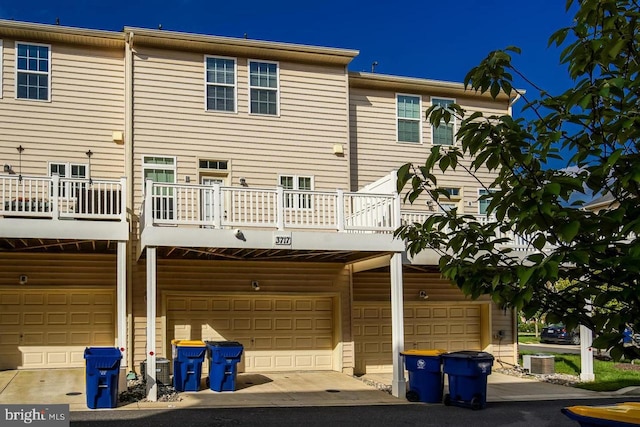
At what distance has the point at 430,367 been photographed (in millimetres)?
13055

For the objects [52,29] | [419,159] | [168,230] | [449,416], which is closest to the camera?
[449,416]

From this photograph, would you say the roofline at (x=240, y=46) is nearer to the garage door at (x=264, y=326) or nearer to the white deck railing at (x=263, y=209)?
the white deck railing at (x=263, y=209)

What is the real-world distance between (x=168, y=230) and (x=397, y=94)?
7898mm

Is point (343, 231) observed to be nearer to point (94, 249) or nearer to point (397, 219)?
point (397, 219)

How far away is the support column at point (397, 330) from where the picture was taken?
45.2 ft

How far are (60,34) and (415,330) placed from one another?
1104 centimetres

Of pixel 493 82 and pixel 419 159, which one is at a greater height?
pixel 419 159

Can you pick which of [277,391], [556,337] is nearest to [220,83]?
[277,391]

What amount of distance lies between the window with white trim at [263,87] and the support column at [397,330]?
4.92 meters

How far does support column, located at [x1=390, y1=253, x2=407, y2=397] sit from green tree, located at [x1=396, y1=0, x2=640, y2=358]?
10.3 m

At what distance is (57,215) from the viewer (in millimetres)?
12789

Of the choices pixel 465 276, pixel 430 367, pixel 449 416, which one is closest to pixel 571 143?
pixel 465 276

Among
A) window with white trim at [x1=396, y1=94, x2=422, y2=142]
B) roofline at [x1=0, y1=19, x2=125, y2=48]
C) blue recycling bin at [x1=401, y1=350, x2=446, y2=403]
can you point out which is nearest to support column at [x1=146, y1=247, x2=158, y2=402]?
blue recycling bin at [x1=401, y1=350, x2=446, y2=403]

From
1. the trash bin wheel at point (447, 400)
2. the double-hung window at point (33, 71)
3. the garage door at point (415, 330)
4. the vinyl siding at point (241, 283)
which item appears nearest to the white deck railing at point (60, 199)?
the vinyl siding at point (241, 283)
